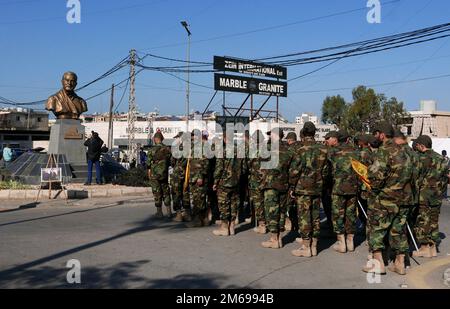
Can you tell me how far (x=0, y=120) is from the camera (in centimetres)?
6850

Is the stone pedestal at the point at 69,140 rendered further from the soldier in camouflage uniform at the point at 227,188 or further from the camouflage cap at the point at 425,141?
the camouflage cap at the point at 425,141

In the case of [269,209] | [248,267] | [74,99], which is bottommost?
[248,267]

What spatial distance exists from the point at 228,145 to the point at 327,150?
208cm

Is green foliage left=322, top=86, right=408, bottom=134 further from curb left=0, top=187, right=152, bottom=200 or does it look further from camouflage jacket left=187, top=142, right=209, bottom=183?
camouflage jacket left=187, top=142, right=209, bottom=183

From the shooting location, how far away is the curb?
1329 centimetres

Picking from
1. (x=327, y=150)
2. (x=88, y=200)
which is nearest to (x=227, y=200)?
(x=327, y=150)

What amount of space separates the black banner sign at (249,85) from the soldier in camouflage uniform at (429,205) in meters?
18.7

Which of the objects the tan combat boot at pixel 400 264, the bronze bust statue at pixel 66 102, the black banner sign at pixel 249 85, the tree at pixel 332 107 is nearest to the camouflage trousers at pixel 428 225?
the tan combat boot at pixel 400 264

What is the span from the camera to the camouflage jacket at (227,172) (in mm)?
8578

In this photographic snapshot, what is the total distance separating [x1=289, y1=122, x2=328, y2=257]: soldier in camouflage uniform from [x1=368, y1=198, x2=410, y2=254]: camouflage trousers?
3.59 feet

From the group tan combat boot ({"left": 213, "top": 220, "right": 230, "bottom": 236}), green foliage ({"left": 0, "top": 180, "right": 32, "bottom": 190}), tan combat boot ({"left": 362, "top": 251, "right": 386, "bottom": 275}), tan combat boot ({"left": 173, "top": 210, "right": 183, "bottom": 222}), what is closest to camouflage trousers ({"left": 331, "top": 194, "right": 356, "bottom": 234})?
tan combat boot ({"left": 362, "top": 251, "right": 386, "bottom": 275})

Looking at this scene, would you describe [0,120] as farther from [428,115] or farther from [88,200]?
[88,200]

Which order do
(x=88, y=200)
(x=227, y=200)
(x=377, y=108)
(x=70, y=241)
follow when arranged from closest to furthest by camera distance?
(x=70, y=241), (x=227, y=200), (x=88, y=200), (x=377, y=108)

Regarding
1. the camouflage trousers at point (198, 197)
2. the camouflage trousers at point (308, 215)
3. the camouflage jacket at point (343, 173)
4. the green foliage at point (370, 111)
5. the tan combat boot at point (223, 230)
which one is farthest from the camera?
the green foliage at point (370, 111)
